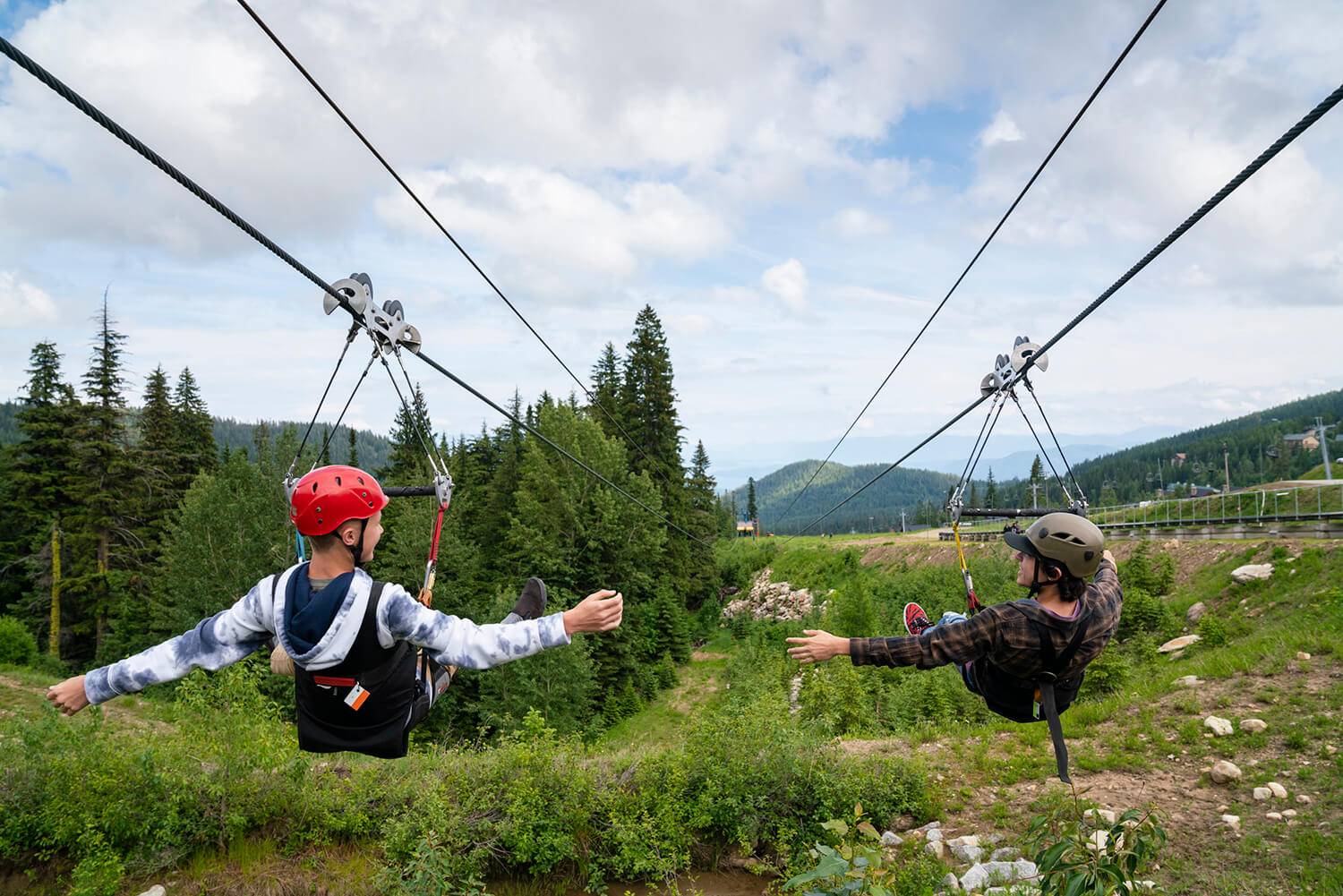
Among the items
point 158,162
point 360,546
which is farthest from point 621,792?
point 158,162

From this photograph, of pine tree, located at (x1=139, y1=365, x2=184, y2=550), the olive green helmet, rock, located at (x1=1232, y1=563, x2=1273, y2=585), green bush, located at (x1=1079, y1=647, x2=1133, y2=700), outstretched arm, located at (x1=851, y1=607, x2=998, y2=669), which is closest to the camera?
outstretched arm, located at (x1=851, y1=607, x2=998, y2=669)

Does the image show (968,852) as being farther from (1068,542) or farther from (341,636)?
(341,636)

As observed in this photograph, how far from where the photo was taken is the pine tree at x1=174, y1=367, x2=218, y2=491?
137 feet

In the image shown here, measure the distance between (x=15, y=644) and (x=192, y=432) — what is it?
23430 mm

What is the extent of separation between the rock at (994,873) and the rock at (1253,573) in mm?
15476

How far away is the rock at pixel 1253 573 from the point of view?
18.1 metres

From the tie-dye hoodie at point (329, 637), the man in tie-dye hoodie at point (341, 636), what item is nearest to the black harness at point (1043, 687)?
the man in tie-dye hoodie at point (341, 636)

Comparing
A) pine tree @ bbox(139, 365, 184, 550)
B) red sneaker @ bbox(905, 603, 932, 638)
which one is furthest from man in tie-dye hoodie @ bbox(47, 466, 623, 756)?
pine tree @ bbox(139, 365, 184, 550)

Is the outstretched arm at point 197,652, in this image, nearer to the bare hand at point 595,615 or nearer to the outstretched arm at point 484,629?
the outstretched arm at point 484,629

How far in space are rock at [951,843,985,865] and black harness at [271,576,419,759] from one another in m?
7.46

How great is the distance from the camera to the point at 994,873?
7559mm

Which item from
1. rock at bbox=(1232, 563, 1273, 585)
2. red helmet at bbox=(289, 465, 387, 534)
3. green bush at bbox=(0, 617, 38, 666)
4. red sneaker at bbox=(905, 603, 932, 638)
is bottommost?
green bush at bbox=(0, 617, 38, 666)

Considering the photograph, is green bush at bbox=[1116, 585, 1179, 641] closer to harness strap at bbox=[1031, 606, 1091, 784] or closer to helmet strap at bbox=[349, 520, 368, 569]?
harness strap at bbox=[1031, 606, 1091, 784]

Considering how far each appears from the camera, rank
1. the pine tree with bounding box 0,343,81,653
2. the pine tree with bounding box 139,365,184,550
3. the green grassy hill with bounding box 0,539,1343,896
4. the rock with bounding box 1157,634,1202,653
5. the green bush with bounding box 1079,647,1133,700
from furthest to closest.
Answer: the pine tree with bounding box 139,365,184,550, the pine tree with bounding box 0,343,81,653, the rock with bounding box 1157,634,1202,653, the green bush with bounding box 1079,647,1133,700, the green grassy hill with bounding box 0,539,1343,896
